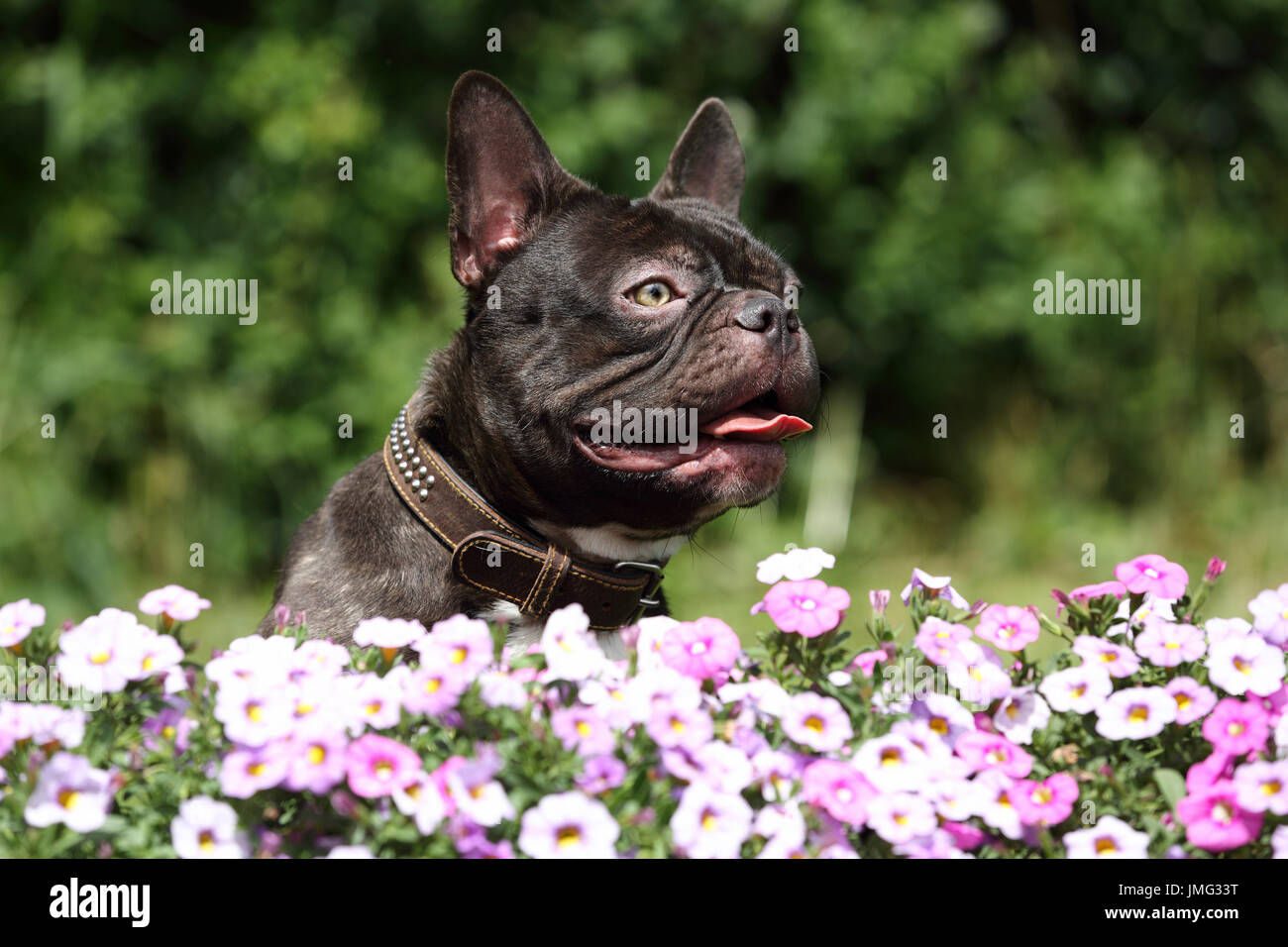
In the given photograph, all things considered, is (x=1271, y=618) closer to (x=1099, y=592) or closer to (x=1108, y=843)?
(x=1099, y=592)

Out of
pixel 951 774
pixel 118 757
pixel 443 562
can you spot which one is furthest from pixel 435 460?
pixel 951 774

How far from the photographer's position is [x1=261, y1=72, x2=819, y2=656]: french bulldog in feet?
9.16

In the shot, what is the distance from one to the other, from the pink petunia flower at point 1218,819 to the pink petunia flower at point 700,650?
68cm

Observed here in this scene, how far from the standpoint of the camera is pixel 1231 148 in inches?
316

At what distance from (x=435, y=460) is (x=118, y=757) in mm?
1095

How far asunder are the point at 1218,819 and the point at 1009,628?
48 centimetres

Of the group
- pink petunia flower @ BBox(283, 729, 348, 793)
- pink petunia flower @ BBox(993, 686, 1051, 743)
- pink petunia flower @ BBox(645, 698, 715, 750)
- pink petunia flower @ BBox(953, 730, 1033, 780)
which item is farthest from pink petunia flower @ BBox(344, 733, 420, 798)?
pink petunia flower @ BBox(993, 686, 1051, 743)

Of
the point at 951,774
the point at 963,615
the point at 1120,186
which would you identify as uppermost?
the point at 1120,186

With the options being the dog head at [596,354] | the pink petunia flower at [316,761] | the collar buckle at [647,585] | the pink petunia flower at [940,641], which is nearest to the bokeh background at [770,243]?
the collar buckle at [647,585]

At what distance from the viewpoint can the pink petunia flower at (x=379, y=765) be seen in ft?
5.51

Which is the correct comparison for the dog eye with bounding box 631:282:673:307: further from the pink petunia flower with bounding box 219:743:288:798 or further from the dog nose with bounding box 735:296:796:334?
the pink petunia flower with bounding box 219:743:288:798

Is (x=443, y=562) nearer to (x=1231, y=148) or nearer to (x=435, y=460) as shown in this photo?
(x=435, y=460)

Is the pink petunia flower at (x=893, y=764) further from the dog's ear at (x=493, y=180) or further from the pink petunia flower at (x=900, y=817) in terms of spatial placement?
the dog's ear at (x=493, y=180)
